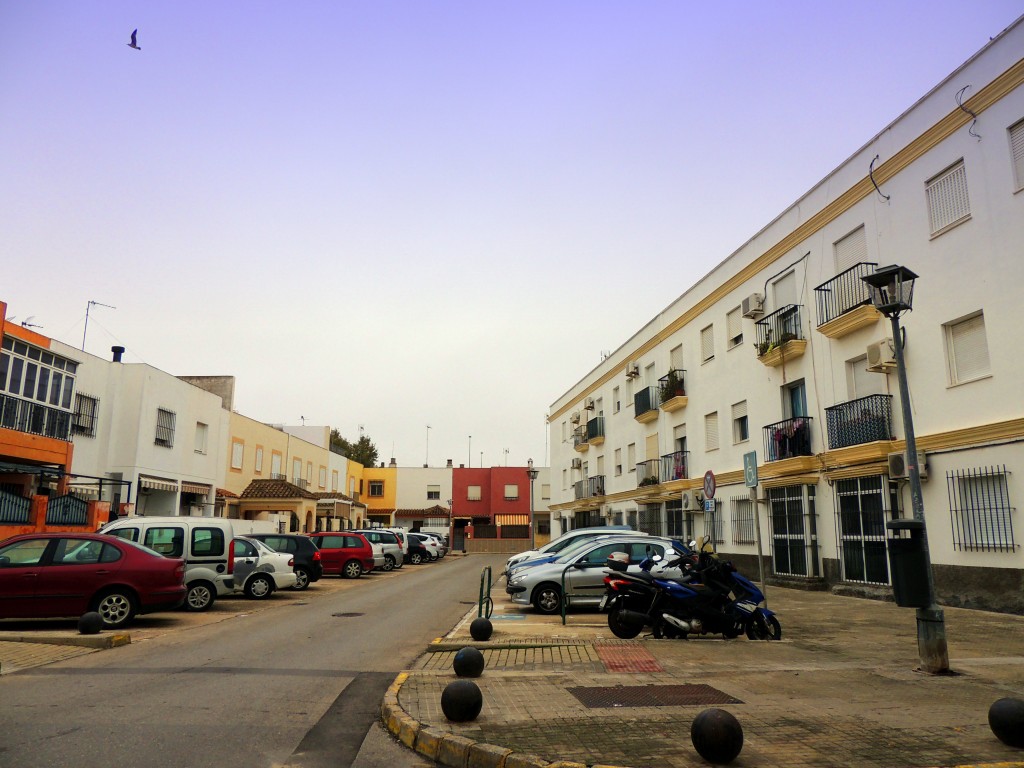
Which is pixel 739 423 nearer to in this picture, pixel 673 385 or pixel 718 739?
pixel 673 385

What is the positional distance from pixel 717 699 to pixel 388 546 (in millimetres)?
26708

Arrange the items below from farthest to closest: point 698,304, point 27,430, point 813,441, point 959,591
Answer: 1. point 698,304
2. point 27,430
3. point 813,441
4. point 959,591

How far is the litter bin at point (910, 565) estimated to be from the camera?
26.3ft

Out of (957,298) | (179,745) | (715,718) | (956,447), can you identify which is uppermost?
(957,298)

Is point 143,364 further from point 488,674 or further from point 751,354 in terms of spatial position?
point 488,674

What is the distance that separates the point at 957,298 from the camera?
50.8ft

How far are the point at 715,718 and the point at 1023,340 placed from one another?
A: 12224 mm

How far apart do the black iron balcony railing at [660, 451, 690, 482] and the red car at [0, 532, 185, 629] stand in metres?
20.7

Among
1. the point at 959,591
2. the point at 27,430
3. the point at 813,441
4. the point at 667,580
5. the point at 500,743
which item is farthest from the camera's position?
the point at 27,430

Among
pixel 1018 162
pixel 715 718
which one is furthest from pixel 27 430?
pixel 1018 162

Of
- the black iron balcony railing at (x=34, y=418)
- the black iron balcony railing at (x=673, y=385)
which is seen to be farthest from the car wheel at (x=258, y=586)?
the black iron balcony railing at (x=673, y=385)

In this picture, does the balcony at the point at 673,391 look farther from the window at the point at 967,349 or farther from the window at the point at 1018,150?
the window at the point at 1018,150

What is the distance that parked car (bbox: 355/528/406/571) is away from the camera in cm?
3169

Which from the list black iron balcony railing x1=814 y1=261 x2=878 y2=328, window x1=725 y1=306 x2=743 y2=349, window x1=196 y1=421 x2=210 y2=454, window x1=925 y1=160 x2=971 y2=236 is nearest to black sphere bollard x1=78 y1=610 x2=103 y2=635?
black iron balcony railing x1=814 y1=261 x2=878 y2=328
